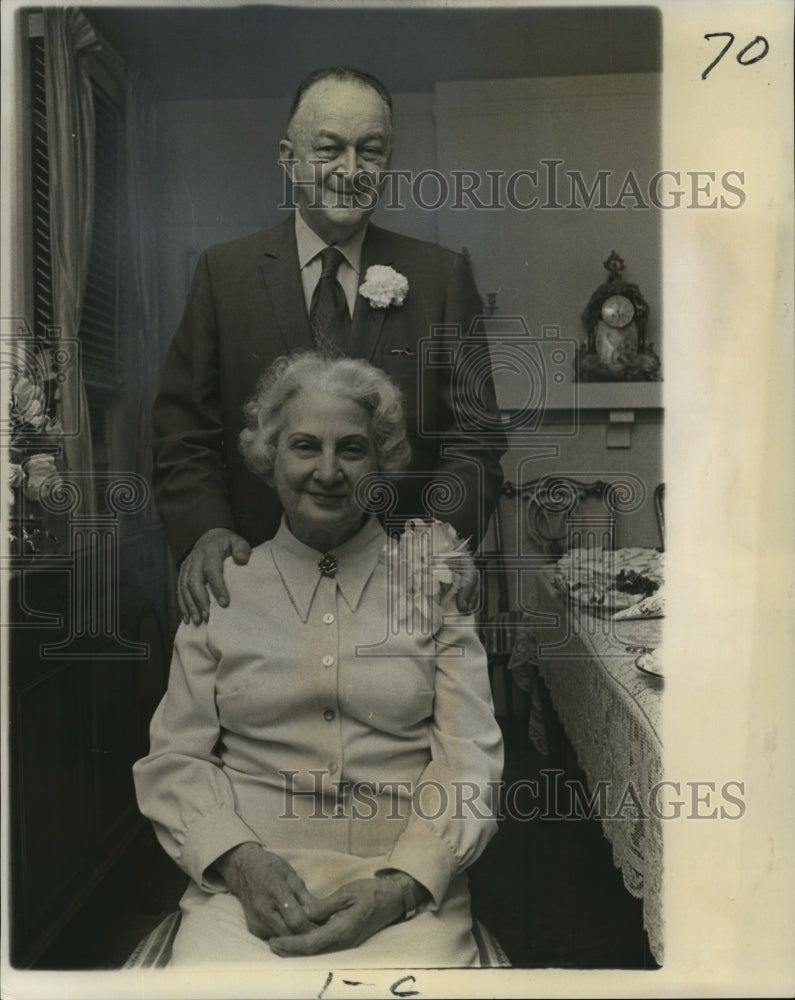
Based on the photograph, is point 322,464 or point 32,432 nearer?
point 322,464

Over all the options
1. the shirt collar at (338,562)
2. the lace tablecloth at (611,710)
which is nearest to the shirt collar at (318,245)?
the shirt collar at (338,562)

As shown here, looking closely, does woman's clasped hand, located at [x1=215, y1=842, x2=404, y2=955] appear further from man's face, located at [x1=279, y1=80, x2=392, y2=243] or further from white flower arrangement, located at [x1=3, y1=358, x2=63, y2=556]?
man's face, located at [x1=279, y1=80, x2=392, y2=243]

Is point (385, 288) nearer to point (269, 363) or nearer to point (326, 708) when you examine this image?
point (269, 363)

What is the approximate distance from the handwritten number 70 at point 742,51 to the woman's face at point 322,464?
0.79 m

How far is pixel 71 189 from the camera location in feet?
5.28

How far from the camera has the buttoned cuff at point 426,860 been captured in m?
1.51

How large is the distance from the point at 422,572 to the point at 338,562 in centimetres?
13

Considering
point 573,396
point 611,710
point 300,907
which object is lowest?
point 300,907

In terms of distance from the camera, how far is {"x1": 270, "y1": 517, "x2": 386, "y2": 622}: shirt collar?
155 cm

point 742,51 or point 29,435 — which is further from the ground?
point 742,51

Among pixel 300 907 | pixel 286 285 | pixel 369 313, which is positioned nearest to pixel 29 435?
pixel 286 285

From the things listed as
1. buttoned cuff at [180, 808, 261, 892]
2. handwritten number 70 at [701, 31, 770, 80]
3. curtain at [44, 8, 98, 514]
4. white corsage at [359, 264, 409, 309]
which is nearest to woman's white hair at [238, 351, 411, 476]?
white corsage at [359, 264, 409, 309]

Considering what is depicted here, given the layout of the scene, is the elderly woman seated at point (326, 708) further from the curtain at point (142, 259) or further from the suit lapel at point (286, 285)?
the curtain at point (142, 259)

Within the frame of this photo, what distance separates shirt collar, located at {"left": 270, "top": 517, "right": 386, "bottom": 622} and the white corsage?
338 millimetres
